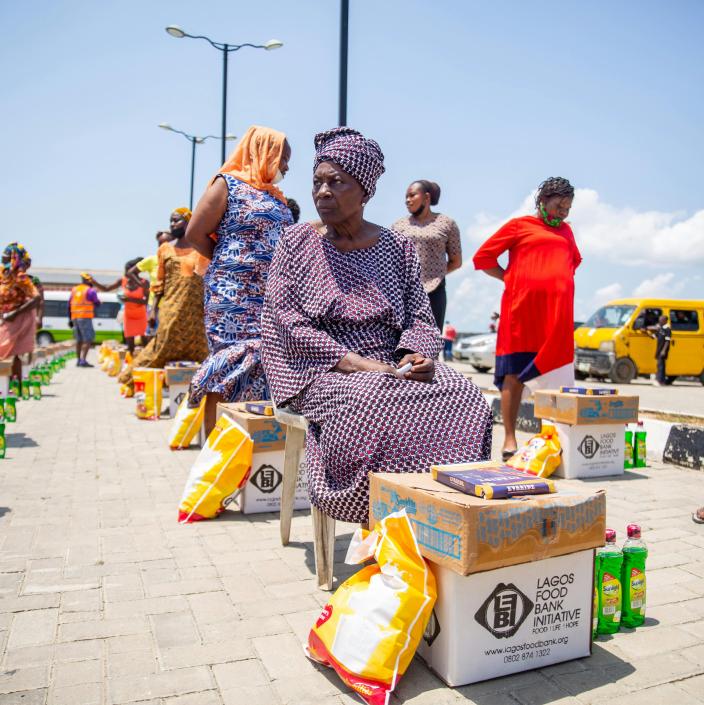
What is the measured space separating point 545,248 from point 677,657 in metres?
3.55

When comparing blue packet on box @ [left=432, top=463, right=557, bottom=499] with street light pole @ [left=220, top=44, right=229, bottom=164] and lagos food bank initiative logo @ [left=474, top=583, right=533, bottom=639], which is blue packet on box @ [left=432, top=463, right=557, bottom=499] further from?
street light pole @ [left=220, top=44, right=229, bottom=164]

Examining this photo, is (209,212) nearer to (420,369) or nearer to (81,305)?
(420,369)

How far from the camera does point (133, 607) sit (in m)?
2.95

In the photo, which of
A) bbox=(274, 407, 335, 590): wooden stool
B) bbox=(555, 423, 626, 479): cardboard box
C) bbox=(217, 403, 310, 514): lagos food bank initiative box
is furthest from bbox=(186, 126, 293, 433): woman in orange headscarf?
bbox=(555, 423, 626, 479): cardboard box

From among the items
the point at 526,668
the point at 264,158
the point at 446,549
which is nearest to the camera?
the point at 446,549

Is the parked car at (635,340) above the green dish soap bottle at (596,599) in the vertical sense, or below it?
above

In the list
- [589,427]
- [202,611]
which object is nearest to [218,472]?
[202,611]

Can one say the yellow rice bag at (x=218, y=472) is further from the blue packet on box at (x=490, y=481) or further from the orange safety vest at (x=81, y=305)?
the orange safety vest at (x=81, y=305)

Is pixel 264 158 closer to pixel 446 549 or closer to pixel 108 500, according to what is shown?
pixel 108 500

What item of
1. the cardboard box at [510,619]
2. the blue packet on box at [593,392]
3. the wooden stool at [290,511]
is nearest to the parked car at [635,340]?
the blue packet on box at [593,392]

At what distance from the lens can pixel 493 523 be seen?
2.15m

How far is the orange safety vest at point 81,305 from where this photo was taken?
17344 millimetres

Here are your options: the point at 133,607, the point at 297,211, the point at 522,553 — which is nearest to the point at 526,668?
the point at 522,553

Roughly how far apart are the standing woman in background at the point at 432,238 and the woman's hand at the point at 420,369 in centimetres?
379
